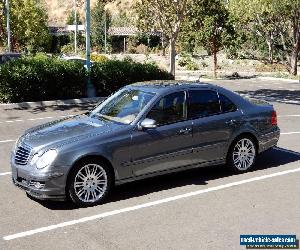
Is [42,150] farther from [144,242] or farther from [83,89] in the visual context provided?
[83,89]

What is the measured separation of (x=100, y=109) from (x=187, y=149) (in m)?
1.65

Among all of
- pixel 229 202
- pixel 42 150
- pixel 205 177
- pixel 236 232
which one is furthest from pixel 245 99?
pixel 42 150

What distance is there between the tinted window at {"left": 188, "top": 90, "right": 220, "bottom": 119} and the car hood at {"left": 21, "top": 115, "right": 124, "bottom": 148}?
1.33 meters

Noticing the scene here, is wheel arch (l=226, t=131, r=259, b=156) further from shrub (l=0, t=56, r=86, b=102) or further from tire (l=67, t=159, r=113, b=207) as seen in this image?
shrub (l=0, t=56, r=86, b=102)

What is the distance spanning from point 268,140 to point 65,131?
3765 millimetres

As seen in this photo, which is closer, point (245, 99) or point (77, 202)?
point (77, 202)

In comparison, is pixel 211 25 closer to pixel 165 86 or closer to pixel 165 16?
pixel 165 16

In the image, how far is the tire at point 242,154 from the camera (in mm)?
8122

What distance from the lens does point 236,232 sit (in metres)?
5.74

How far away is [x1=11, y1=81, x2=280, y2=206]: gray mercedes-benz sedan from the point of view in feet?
21.1

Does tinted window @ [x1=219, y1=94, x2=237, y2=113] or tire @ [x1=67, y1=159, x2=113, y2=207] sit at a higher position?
tinted window @ [x1=219, y1=94, x2=237, y2=113]

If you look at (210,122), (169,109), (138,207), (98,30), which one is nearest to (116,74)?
(210,122)

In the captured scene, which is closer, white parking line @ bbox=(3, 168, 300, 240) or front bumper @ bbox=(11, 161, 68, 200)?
white parking line @ bbox=(3, 168, 300, 240)

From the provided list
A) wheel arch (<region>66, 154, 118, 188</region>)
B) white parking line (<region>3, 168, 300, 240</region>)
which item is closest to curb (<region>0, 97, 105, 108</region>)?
wheel arch (<region>66, 154, 118, 188</region>)
